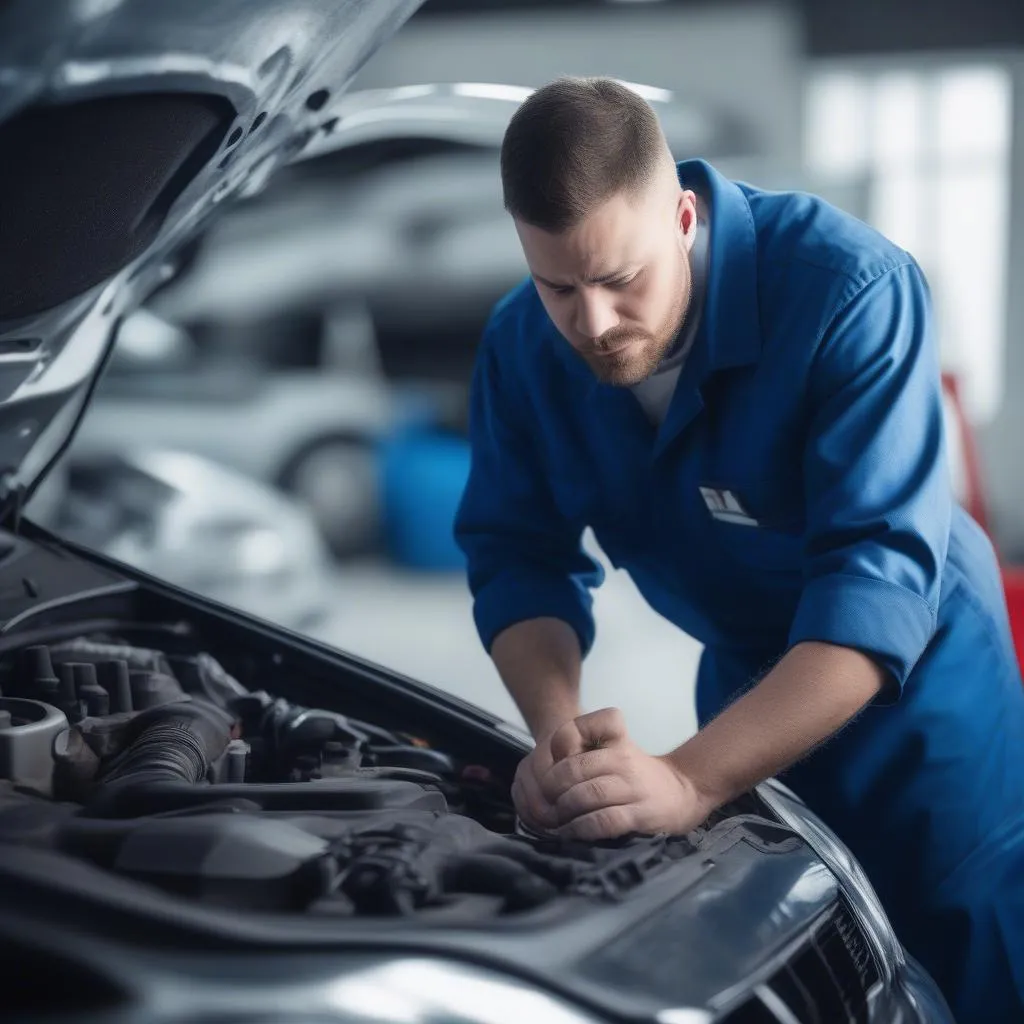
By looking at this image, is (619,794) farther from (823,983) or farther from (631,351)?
(631,351)

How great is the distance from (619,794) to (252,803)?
0.27 metres

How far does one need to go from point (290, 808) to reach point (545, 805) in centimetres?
19

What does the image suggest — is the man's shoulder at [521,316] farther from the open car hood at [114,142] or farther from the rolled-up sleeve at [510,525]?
the open car hood at [114,142]

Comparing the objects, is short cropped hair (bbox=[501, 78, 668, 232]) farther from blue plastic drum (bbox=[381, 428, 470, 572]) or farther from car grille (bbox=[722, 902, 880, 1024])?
blue plastic drum (bbox=[381, 428, 470, 572])

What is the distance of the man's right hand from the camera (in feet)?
3.22

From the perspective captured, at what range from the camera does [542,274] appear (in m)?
1.05

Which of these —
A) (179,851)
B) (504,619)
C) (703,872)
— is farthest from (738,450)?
(179,851)

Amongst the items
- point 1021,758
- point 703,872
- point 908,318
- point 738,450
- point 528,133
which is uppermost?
point 528,133

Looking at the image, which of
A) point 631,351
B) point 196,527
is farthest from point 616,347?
point 196,527

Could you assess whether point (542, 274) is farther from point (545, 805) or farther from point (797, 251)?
point (545, 805)

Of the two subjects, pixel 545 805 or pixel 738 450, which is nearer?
pixel 545 805

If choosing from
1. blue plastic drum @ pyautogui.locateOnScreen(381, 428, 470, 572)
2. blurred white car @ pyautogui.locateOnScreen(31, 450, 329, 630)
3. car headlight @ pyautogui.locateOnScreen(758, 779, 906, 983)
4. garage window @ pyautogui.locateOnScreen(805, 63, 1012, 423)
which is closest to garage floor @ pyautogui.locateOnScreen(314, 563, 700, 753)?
blue plastic drum @ pyautogui.locateOnScreen(381, 428, 470, 572)

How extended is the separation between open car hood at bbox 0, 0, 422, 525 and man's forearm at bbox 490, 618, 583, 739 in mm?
479

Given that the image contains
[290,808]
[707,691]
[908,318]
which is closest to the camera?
[290,808]
